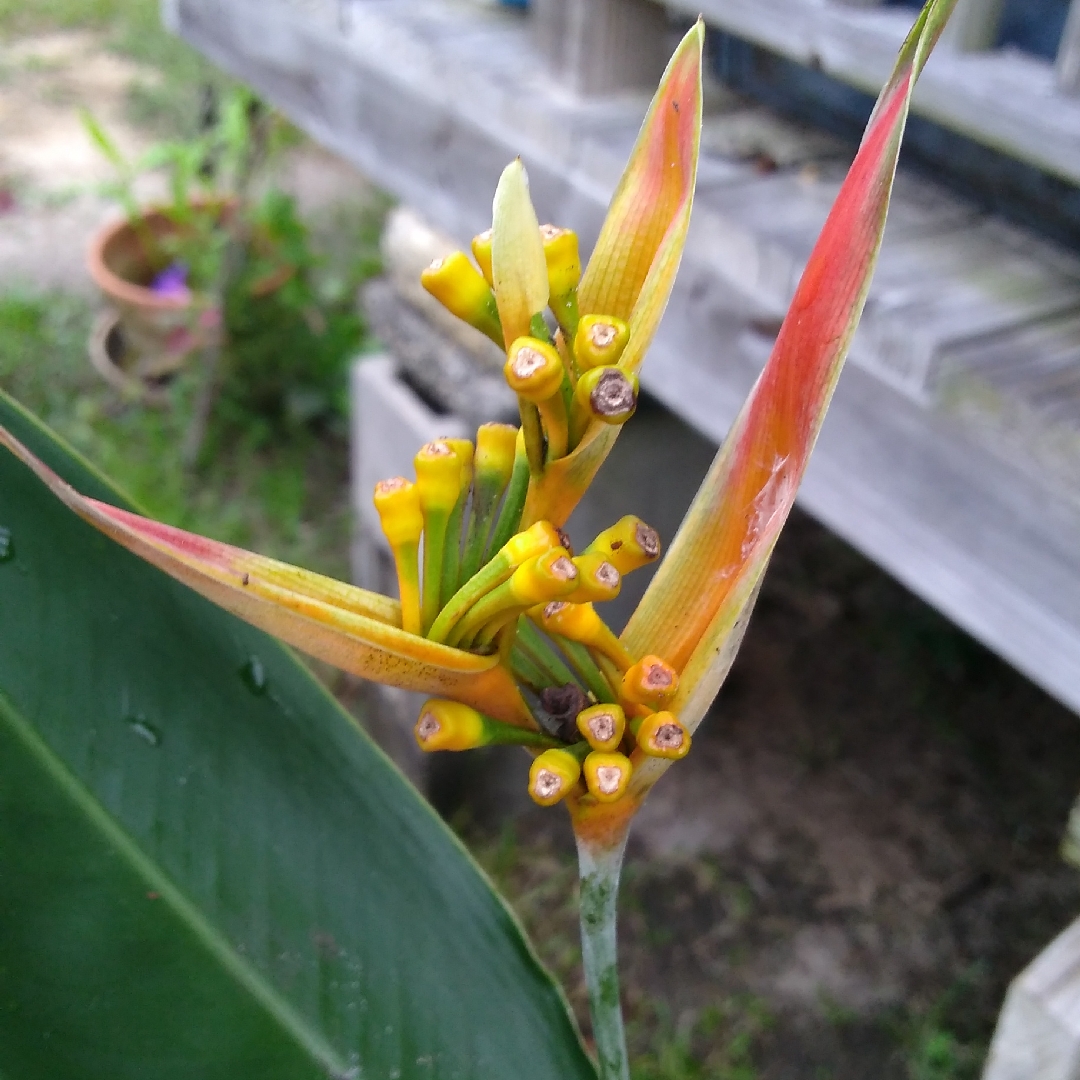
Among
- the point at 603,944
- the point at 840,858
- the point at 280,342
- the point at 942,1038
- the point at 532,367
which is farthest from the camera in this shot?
the point at 280,342

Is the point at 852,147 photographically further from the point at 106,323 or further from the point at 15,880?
the point at 106,323

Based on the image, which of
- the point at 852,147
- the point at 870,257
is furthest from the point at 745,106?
the point at 870,257

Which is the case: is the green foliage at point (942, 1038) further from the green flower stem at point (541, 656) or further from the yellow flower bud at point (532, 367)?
the yellow flower bud at point (532, 367)

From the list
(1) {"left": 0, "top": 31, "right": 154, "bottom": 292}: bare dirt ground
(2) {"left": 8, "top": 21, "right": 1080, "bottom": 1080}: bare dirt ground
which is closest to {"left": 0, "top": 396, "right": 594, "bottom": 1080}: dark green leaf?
(2) {"left": 8, "top": 21, "right": 1080, "bottom": 1080}: bare dirt ground

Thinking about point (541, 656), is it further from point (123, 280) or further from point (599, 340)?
point (123, 280)

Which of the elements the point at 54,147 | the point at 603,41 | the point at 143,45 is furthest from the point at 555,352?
the point at 143,45

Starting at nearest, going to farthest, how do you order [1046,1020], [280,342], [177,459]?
1. [1046,1020]
2. [177,459]
3. [280,342]

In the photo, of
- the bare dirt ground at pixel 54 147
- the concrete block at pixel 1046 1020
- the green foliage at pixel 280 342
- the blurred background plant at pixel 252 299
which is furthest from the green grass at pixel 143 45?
the concrete block at pixel 1046 1020
